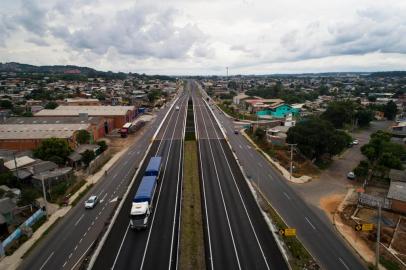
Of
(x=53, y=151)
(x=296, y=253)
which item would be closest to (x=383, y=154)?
(x=296, y=253)

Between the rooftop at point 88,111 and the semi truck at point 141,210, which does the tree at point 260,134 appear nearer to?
the rooftop at point 88,111

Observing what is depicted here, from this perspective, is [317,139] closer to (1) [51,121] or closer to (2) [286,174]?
(2) [286,174]

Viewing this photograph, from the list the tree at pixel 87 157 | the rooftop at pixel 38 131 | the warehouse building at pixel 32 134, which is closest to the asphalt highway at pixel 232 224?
the tree at pixel 87 157

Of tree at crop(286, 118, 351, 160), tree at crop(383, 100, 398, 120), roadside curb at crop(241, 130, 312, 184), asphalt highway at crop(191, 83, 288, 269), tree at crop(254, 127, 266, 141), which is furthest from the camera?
tree at crop(383, 100, 398, 120)

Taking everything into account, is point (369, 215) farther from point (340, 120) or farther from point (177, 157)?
point (340, 120)

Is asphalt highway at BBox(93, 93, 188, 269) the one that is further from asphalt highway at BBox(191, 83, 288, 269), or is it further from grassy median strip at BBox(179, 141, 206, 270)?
asphalt highway at BBox(191, 83, 288, 269)

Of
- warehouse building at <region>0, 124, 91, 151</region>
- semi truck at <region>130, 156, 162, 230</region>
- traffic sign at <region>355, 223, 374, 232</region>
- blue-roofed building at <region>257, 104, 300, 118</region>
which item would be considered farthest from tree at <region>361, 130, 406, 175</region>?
warehouse building at <region>0, 124, 91, 151</region>
